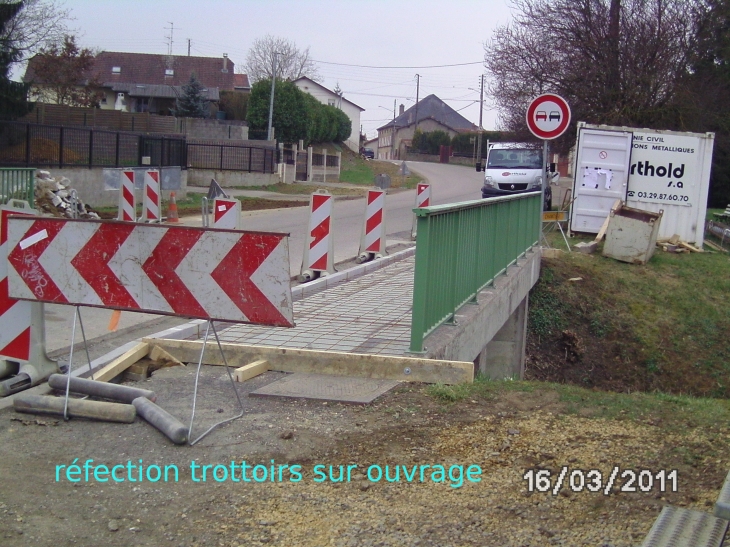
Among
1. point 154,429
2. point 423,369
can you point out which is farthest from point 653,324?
point 154,429

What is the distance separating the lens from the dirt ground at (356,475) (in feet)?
12.3

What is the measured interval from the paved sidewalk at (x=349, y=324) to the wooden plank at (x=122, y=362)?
2.95 feet

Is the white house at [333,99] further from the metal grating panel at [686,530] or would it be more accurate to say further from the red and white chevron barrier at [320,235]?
the metal grating panel at [686,530]

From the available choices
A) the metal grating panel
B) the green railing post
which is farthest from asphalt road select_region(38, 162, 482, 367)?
the metal grating panel

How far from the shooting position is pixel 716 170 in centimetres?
3108

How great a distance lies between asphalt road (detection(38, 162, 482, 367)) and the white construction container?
4572 mm

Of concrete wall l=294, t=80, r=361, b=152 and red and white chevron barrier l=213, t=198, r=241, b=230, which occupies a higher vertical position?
concrete wall l=294, t=80, r=361, b=152

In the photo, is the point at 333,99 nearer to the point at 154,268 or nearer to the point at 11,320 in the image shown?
the point at 11,320

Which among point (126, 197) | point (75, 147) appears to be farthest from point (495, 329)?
point (75, 147)

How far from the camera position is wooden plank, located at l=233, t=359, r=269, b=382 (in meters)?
6.03

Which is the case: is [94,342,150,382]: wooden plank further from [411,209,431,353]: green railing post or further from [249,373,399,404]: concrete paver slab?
[411,209,431,353]: green railing post

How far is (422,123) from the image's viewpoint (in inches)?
4766

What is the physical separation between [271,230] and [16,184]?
6.63 meters

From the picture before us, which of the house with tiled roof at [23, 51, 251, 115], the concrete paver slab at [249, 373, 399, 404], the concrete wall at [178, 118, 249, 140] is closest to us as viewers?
the concrete paver slab at [249, 373, 399, 404]
